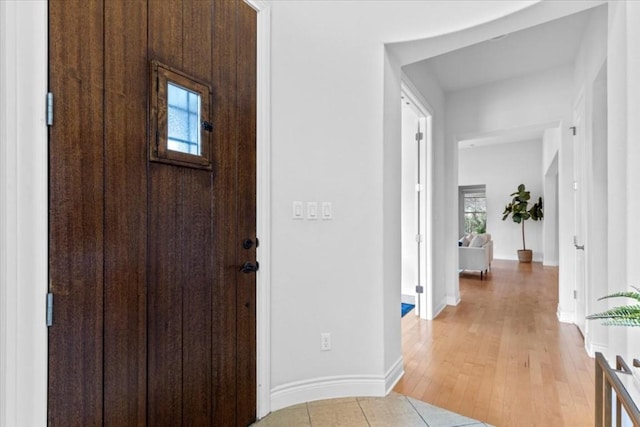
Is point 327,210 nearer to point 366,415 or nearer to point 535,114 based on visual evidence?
point 366,415

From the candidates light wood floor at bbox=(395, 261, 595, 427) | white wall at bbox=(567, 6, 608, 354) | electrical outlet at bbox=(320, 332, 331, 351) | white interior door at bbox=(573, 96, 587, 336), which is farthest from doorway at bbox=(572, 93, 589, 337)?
electrical outlet at bbox=(320, 332, 331, 351)

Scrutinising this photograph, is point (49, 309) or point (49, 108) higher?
point (49, 108)

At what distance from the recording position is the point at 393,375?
2270mm

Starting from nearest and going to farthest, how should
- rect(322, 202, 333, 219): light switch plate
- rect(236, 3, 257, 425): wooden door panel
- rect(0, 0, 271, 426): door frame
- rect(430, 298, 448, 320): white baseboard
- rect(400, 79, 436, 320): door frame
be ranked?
rect(0, 0, 271, 426): door frame, rect(236, 3, 257, 425): wooden door panel, rect(322, 202, 333, 219): light switch plate, rect(400, 79, 436, 320): door frame, rect(430, 298, 448, 320): white baseboard

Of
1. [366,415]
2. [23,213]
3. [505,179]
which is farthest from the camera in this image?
[505,179]

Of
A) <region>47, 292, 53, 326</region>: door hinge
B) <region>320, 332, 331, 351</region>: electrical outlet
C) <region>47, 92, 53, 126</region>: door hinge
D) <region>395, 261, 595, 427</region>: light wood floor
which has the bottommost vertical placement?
<region>395, 261, 595, 427</region>: light wood floor

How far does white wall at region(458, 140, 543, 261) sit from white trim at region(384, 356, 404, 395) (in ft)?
25.9

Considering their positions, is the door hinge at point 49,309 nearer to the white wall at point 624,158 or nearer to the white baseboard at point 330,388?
the white baseboard at point 330,388

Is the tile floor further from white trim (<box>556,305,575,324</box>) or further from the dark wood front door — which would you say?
white trim (<box>556,305,575,324</box>)

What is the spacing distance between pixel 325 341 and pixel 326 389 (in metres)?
0.30

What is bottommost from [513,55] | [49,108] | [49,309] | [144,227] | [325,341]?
[325,341]

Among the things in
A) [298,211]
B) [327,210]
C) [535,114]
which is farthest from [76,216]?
[535,114]

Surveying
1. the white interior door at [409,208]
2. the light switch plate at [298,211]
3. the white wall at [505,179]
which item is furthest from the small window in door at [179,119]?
the white wall at [505,179]

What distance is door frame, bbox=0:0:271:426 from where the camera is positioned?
96 centimetres
